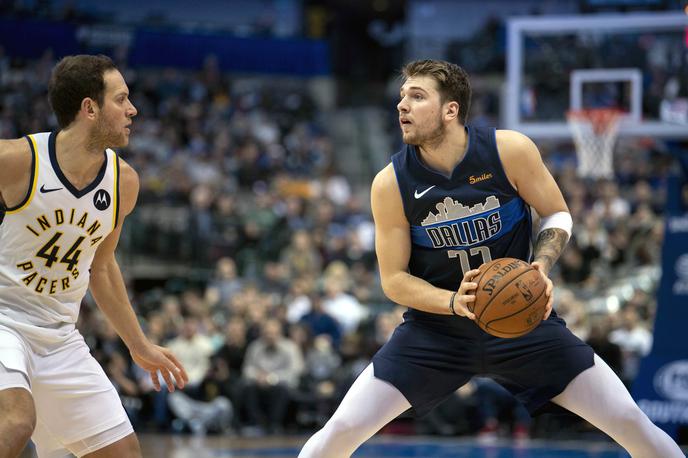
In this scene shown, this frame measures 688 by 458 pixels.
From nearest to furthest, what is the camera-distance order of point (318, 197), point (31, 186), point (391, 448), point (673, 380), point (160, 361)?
point (31, 186), point (160, 361), point (673, 380), point (391, 448), point (318, 197)

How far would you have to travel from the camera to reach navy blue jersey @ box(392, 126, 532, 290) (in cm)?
494

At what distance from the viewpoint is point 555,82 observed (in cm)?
1251

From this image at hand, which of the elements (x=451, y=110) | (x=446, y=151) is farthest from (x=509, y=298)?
(x=451, y=110)

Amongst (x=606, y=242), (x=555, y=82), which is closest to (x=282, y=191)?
(x=606, y=242)

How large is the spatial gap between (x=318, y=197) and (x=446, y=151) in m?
13.9

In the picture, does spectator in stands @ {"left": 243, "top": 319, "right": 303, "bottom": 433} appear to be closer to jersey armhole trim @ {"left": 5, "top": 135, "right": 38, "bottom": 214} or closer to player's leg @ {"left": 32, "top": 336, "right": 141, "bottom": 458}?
player's leg @ {"left": 32, "top": 336, "right": 141, "bottom": 458}

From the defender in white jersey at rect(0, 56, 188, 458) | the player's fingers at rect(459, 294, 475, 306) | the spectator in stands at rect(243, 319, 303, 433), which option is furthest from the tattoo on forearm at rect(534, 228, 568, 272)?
the spectator in stands at rect(243, 319, 303, 433)

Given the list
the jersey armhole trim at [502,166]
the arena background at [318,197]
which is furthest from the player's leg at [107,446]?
the arena background at [318,197]

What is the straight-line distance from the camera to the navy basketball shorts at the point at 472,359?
15.9 feet

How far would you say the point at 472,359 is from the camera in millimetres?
4965

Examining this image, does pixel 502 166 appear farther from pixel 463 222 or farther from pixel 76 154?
pixel 76 154

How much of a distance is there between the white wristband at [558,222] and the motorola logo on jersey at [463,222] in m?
0.22

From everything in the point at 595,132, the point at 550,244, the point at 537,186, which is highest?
the point at 537,186

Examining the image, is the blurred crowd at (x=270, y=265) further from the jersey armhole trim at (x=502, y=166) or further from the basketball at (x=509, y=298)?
the basketball at (x=509, y=298)
